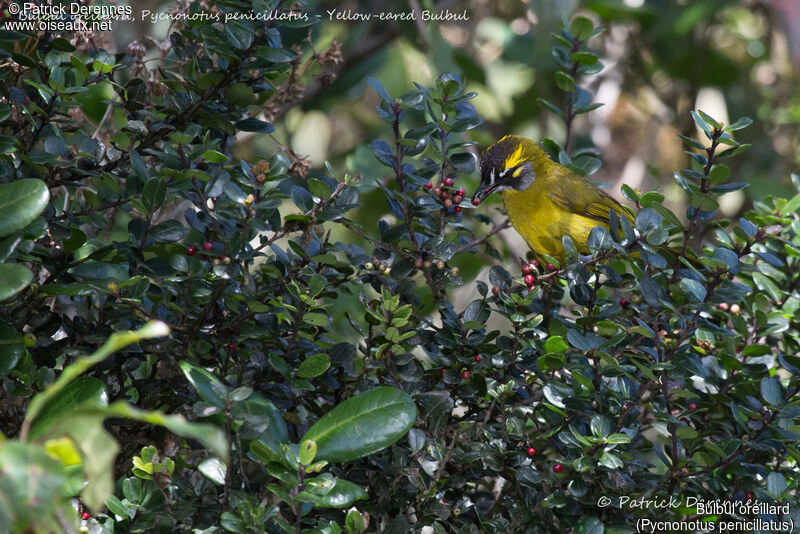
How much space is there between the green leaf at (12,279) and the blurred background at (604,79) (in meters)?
1.65

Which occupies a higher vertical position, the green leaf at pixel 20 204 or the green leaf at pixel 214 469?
the green leaf at pixel 20 204

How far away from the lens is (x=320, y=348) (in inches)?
43.7

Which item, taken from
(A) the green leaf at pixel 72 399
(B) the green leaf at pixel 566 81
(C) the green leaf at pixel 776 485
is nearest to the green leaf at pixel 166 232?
(A) the green leaf at pixel 72 399

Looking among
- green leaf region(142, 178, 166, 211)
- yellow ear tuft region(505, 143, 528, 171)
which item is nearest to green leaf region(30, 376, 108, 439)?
green leaf region(142, 178, 166, 211)

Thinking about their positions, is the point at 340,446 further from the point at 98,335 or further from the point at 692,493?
the point at 692,493

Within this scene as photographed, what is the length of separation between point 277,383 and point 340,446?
0.66 feet

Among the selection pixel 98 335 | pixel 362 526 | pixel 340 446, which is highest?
pixel 98 335

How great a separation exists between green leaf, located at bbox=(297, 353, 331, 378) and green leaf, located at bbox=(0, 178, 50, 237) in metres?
0.38

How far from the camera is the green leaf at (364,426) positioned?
2.94 feet

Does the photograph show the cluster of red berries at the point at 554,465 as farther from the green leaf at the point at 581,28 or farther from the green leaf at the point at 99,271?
the green leaf at the point at 581,28

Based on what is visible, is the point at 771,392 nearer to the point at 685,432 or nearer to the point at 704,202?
the point at 685,432

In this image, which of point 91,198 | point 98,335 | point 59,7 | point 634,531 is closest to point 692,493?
point 634,531

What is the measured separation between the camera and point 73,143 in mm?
1067

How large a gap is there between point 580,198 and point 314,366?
5.14 ft
